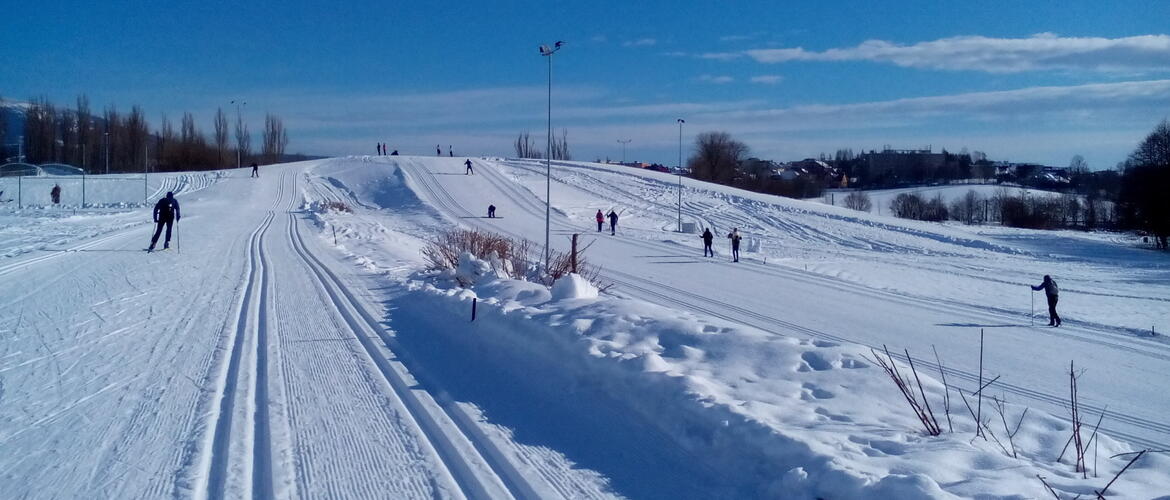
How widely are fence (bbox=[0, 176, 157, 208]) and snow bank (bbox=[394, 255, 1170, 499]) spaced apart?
50184 millimetres

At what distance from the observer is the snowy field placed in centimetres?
552

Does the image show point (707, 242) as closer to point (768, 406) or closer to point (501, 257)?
point (501, 257)

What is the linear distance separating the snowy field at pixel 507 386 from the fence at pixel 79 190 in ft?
117

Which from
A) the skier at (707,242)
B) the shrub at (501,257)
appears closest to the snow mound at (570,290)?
the shrub at (501,257)

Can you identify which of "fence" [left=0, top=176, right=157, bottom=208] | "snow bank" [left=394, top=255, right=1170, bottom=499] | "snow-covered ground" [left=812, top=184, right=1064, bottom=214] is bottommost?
"snow bank" [left=394, top=255, right=1170, bottom=499]

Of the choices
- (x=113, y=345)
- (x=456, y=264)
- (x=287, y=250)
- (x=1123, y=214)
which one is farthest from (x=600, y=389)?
(x=1123, y=214)

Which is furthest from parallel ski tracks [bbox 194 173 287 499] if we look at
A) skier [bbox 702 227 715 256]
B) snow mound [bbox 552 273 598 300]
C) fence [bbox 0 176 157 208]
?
fence [bbox 0 176 157 208]

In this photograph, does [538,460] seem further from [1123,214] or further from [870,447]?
[1123,214]

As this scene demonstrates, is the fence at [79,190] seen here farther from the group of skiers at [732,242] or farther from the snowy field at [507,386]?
the group of skiers at [732,242]

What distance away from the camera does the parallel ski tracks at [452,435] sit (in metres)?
5.49

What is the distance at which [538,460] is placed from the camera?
6.14m

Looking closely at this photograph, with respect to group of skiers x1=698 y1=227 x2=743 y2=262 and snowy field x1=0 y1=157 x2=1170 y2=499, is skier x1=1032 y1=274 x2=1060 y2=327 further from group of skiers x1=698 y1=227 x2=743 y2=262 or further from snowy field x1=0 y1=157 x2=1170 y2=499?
group of skiers x1=698 y1=227 x2=743 y2=262

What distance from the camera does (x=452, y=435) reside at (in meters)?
6.58

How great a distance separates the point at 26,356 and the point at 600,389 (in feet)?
22.8
